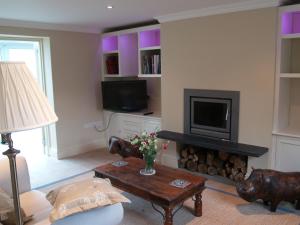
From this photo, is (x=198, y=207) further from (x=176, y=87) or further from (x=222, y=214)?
(x=176, y=87)

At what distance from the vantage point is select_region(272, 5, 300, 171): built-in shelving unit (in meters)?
3.14

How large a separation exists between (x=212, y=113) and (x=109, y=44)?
2.80 m

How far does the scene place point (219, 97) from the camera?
12.2ft

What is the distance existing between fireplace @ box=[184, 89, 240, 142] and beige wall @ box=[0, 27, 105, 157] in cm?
214

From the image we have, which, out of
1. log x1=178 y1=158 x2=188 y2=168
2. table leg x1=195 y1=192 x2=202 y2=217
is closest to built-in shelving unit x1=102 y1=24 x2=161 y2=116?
log x1=178 y1=158 x2=188 y2=168

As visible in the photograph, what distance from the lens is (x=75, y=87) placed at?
5090mm

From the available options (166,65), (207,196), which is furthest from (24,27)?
(207,196)

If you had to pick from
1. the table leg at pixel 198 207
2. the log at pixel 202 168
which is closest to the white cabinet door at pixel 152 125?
the log at pixel 202 168

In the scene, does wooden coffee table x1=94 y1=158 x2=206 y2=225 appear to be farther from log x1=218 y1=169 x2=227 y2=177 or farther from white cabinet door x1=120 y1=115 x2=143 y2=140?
white cabinet door x1=120 y1=115 x2=143 y2=140

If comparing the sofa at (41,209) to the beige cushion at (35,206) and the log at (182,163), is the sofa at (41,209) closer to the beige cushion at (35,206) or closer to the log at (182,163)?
the beige cushion at (35,206)

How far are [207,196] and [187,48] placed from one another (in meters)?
2.11

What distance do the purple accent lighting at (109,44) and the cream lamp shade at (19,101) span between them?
445cm

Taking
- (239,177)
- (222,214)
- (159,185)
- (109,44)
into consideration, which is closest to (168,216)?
(159,185)

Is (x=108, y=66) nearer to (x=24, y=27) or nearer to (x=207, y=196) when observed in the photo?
(x=24, y=27)
